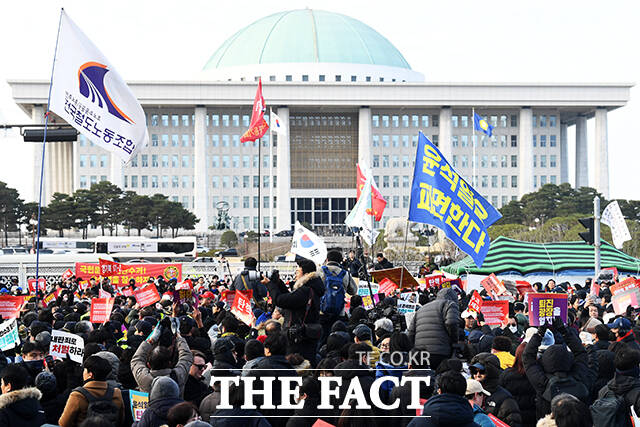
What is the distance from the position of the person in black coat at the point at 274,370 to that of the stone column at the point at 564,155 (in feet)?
331

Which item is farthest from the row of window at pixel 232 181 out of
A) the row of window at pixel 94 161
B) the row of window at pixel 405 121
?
the row of window at pixel 405 121

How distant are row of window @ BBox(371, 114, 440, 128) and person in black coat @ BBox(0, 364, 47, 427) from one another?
3788 inches

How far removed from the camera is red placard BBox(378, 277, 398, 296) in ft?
47.4

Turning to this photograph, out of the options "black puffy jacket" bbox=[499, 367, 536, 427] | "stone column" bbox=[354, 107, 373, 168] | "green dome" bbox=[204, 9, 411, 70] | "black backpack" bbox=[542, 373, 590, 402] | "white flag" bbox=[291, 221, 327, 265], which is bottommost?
"black puffy jacket" bbox=[499, 367, 536, 427]

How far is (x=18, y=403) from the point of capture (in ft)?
17.2

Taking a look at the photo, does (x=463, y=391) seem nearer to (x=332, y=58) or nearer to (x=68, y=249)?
(x=68, y=249)

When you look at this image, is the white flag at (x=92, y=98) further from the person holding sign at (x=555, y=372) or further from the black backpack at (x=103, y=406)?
the person holding sign at (x=555, y=372)

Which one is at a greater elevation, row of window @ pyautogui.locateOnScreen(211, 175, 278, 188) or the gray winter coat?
row of window @ pyautogui.locateOnScreen(211, 175, 278, 188)

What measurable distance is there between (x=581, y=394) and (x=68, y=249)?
196ft

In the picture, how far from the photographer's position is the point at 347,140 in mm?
100938

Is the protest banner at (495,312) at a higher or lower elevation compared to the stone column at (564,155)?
lower

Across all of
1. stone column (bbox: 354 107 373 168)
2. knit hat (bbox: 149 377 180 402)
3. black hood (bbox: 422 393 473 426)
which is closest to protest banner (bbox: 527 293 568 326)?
black hood (bbox: 422 393 473 426)

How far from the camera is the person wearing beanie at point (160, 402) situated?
513 centimetres

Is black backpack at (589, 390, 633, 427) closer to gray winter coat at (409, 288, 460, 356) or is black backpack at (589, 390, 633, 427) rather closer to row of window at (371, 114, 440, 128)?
gray winter coat at (409, 288, 460, 356)
